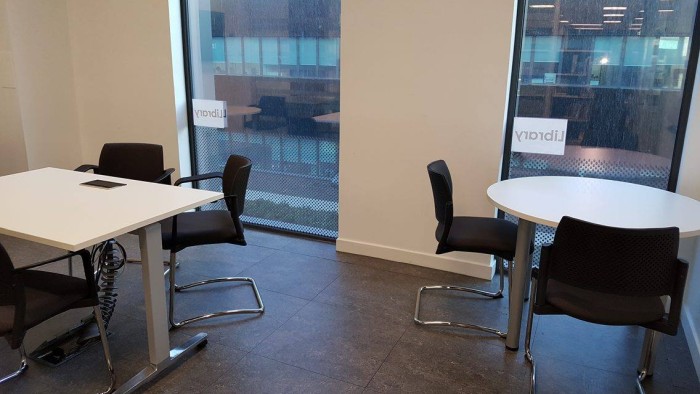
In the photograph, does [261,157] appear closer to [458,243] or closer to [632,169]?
[458,243]

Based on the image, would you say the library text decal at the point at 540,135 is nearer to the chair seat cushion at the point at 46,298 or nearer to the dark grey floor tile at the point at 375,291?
the dark grey floor tile at the point at 375,291

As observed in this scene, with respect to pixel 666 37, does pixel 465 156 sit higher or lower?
lower

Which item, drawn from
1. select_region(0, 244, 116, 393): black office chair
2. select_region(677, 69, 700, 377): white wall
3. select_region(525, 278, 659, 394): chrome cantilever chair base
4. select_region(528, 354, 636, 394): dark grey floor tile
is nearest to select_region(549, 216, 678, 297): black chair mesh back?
select_region(525, 278, 659, 394): chrome cantilever chair base

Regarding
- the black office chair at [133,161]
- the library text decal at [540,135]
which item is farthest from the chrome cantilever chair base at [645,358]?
the black office chair at [133,161]

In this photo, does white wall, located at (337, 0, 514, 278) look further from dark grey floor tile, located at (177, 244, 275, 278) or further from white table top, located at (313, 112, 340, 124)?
dark grey floor tile, located at (177, 244, 275, 278)

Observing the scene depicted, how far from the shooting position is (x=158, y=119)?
4.39 meters

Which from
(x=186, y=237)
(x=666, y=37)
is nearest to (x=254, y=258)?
(x=186, y=237)

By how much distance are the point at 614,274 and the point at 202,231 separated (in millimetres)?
1988

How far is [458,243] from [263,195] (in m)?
2.19

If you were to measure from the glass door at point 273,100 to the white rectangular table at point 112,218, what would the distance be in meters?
1.66

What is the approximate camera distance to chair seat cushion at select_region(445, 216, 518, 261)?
8.82 feet

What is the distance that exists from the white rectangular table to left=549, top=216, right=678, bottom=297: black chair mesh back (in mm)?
1594

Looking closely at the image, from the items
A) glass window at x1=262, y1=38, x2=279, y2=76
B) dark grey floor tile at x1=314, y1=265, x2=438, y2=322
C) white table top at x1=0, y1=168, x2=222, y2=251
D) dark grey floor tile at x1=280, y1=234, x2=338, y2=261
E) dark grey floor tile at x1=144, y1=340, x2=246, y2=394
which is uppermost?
glass window at x1=262, y1=38, x2=279, y2=76

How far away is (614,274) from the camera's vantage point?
1.91 metres
